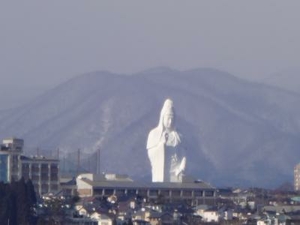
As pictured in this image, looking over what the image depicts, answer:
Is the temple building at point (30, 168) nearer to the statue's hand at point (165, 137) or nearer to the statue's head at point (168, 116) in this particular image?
the statue's hand at point (165, 137)

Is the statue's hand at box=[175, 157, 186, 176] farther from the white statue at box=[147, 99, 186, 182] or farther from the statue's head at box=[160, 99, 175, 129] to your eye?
the statue's head at box=[160, 99, 175, 129]

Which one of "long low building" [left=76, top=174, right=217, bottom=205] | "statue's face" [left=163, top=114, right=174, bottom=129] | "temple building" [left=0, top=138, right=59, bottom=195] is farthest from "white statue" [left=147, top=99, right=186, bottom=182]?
"temple building" [left=0, top=138, right=59, bottom=195]

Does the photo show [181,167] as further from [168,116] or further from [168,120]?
[168,116]

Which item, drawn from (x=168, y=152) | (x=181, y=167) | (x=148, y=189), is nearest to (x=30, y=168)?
(x=148, y=189)

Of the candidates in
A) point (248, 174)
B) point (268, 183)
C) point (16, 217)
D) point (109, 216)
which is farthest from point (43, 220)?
point (248, 174)

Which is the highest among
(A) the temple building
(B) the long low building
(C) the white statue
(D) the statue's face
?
(D) the statue's face

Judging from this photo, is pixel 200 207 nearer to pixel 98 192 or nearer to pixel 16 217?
pixel 98 192

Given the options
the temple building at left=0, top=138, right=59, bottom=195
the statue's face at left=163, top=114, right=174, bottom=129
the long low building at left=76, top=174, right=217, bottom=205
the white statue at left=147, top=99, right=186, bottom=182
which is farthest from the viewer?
the statue's face at left=163, top=114, right=174, bottom=129

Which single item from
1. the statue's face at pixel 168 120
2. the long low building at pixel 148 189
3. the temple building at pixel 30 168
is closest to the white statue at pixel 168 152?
the statue's face at pixel 168 120
